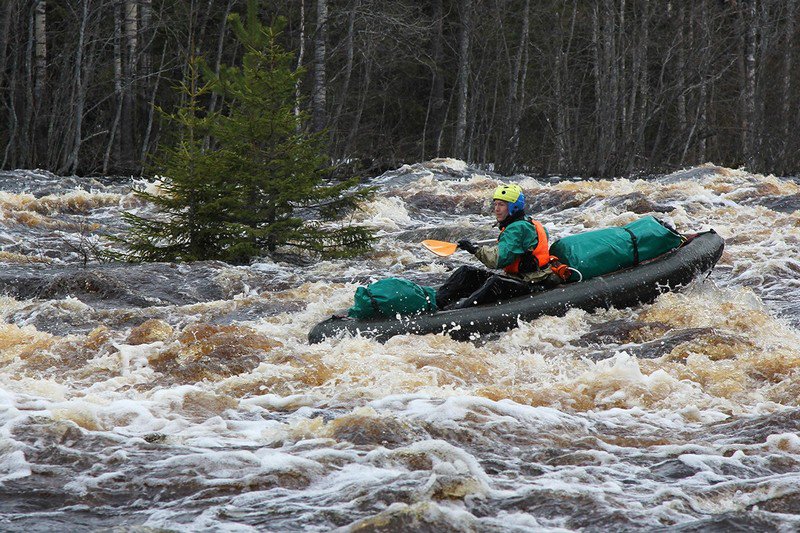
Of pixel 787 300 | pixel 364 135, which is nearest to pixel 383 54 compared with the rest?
pixel 364 135

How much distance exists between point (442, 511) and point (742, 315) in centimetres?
437

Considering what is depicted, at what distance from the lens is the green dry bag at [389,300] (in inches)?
284

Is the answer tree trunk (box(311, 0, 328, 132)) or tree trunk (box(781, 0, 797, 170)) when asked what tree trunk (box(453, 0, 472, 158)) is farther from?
tree trunk (box(781, 0, 797, 170))

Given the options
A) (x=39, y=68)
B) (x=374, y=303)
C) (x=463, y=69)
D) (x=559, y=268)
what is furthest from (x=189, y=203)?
(x=463, y=69)

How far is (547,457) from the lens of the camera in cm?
454

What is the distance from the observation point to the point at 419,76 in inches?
1083

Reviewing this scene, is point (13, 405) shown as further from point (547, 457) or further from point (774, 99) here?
point (774, 99)

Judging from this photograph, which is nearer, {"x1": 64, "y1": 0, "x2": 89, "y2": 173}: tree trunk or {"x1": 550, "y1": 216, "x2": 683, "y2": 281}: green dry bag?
{"x1": 550, "y1": 216, "x2": 683, "y2": 281}: green dry bag

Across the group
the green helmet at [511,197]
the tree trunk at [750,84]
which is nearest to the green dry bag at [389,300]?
the green helmet at [511,197]

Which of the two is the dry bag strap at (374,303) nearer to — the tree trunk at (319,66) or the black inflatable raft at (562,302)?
the black inflatable raft at (562,302)

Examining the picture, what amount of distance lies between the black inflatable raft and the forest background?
28.1ft

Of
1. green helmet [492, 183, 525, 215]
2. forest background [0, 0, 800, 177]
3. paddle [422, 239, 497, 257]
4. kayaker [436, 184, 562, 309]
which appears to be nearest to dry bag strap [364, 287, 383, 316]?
kayaker [436, 184, 562, 309]

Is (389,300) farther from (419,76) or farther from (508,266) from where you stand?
(419,76)

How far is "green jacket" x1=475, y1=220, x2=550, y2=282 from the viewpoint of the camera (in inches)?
295
